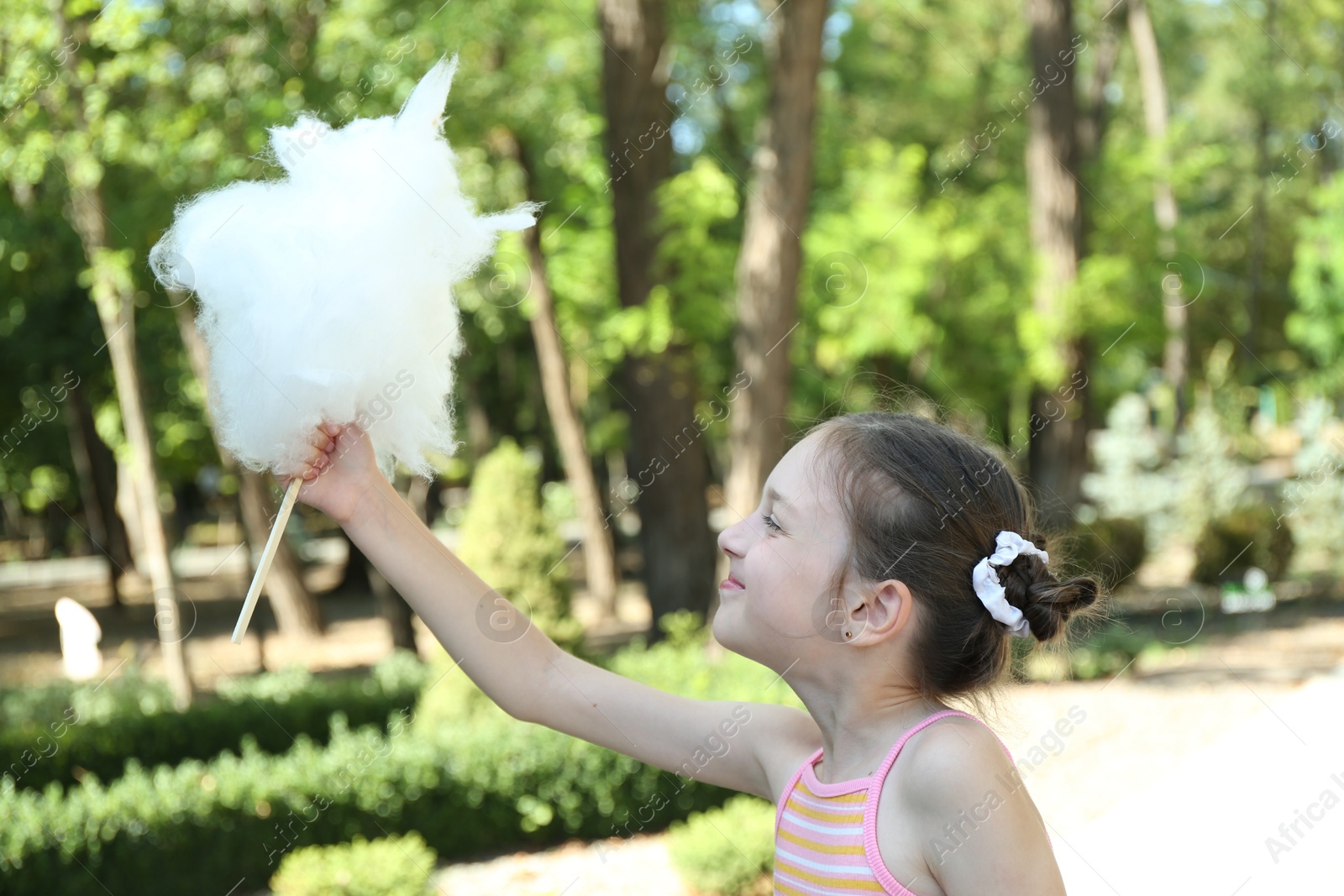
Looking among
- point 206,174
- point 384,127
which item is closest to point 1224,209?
point 206,174

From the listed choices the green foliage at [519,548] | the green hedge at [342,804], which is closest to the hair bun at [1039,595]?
the green hedge at [342,804]

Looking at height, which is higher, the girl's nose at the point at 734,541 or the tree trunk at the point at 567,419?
the girl's nose at the point at 734,541

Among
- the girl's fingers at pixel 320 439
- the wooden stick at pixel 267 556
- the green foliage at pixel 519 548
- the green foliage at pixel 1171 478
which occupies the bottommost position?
the green foliage at pixel 1171 478

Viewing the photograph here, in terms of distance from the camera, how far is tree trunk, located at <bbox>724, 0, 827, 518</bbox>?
718 centimetres

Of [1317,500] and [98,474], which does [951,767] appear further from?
[98,474]

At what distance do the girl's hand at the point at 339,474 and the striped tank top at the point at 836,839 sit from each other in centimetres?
77

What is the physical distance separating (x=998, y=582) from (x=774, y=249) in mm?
5898

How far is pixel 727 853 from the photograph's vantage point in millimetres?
5012

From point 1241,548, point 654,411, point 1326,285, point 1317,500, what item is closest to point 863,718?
point 654,411

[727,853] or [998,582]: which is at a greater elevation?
[998,582]

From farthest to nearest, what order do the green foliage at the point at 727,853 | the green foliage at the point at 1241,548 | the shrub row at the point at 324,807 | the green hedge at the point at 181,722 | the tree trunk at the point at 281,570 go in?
the green foliage at the point at 1241,548
the tree trunk at the point at 281,570
the green hedge at the point at 181,722
the shrub row at the point at 324,807
the green foliage at the point at 727,853

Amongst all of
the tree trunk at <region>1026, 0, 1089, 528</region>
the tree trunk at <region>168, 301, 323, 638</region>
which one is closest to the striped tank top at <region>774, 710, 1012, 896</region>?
the tree trunk at <region>1026, 0, 1089, 528</region>

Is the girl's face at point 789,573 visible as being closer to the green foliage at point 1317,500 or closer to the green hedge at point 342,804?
the green hedge at point 342,804

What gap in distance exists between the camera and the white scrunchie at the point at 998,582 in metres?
1.58
